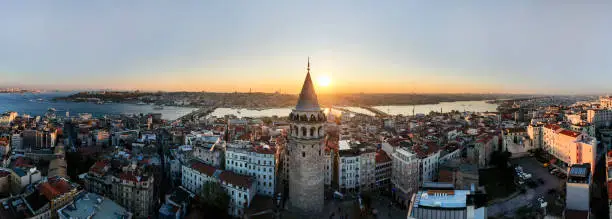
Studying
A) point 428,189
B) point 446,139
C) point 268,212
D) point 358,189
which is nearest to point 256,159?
point 268,212

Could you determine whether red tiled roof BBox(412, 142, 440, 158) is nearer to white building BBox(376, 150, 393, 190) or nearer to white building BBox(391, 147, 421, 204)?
white building BBox(391, 147, 421, 204)

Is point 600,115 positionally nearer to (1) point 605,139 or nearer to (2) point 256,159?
(1) point 605,139

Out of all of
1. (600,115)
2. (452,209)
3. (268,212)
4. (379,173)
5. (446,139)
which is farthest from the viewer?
(600,115)

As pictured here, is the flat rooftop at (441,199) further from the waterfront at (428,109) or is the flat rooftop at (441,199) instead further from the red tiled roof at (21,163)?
the waterfront at (428,109)

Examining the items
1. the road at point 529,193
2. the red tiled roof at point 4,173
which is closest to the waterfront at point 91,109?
the red tiled roof at point 4,173

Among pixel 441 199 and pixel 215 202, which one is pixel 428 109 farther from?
pixel 441 199

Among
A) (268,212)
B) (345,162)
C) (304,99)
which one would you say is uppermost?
(304,99)
